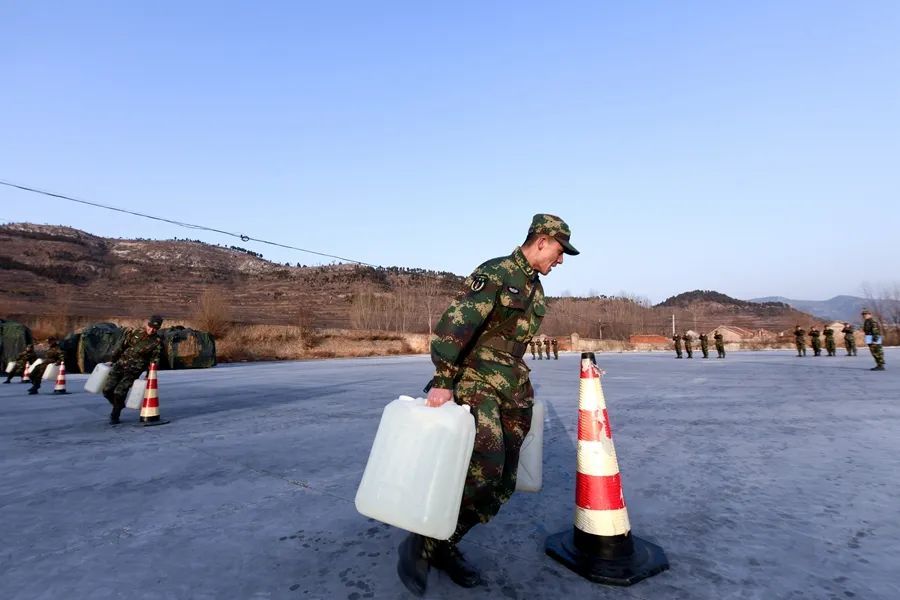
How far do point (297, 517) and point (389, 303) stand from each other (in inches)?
2848

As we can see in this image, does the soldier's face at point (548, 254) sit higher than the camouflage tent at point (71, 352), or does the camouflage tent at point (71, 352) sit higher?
the soldier's face at point (548, 254)

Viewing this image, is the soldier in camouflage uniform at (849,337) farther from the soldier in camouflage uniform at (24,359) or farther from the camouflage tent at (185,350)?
the soldier in camouflage uniform at (24,359)

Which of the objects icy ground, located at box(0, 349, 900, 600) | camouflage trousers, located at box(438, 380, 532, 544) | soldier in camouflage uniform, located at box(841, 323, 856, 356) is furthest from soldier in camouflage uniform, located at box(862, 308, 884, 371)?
camouflage trousers, located at box(438, 380, 532, 544)

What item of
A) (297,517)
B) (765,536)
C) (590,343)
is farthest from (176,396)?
(590,343)

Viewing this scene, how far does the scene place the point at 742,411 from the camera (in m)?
6.38

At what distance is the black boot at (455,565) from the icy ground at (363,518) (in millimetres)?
44

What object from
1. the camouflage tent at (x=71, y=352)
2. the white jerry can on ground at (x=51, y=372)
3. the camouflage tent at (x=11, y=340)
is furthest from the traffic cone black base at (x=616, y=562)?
the camouflage tent at (x=71, y=352)

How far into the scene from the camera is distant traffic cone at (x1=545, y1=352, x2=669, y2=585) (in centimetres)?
202

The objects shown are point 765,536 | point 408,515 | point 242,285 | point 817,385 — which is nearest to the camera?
point 408,515

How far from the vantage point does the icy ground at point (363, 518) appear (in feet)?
6.46

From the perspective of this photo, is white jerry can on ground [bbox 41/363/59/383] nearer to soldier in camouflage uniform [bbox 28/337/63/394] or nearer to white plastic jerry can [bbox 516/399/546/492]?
soldier in camouflage uniform [bbox 28/337/63/394]

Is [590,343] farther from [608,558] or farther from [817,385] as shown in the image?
[608,558]

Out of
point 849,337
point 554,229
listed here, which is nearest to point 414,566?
point 554,229

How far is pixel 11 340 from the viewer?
1739 centimetres
